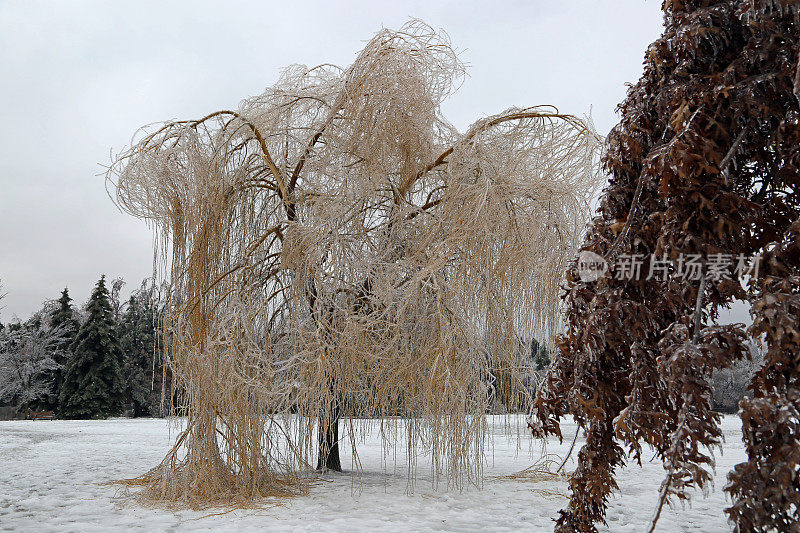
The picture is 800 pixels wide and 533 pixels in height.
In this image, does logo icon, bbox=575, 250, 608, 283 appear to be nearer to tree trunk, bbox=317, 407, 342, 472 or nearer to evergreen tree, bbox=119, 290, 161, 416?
tree trunk, bbox=317, 407, 342, 472

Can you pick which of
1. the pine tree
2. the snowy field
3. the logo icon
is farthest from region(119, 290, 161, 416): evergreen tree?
the logo icon

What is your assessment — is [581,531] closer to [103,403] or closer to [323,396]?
[323,396]

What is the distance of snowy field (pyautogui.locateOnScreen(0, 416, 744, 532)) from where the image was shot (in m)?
4.20

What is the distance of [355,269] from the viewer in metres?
5.13

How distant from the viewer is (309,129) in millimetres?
5664

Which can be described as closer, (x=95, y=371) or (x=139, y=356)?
(x=95, y=371)

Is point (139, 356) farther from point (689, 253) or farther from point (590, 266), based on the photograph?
point (689, 253)

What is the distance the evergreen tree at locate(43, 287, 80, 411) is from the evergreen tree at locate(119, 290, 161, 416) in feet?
5.48

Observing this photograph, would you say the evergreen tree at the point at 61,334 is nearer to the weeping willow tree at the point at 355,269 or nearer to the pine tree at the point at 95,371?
the pine tree at the point at 95,371

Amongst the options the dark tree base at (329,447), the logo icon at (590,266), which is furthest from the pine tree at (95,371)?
the logo icon at (590,266)

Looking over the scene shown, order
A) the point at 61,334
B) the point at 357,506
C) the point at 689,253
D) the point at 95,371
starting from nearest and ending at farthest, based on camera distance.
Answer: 1. the point at 689,253
2. the point at 357,506
3. the point at 95,371
4. the point at 61,334

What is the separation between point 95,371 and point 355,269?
16369mm

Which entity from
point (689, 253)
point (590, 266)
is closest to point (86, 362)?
point (590, 266)

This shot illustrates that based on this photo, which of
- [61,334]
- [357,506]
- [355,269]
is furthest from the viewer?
[61,334]
